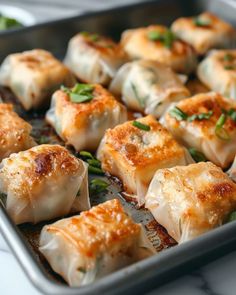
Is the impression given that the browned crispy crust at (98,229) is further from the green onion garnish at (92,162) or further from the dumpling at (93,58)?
the dumpling at (93,58)

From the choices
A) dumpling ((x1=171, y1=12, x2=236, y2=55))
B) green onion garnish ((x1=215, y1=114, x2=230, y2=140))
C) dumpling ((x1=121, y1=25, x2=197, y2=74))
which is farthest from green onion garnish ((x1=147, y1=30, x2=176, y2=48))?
green onion garnish ((x1=215, y1=114, x2=230, y2=140))

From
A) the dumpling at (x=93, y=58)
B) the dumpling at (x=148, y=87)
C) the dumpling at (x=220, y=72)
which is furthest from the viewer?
the dumpling at (x=93, y=58)

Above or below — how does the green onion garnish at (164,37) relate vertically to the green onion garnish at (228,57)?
above

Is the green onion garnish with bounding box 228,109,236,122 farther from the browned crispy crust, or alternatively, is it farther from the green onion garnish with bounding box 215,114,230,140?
the browned crispy crust

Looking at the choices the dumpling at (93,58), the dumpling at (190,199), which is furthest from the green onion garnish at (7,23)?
the dumpling at (190,199)

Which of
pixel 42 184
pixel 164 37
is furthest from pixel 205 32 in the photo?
pixel 42 184

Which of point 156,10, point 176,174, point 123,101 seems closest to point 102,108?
point 123,101
